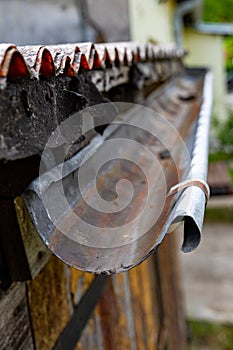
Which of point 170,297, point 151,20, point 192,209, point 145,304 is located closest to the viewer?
point 192,209

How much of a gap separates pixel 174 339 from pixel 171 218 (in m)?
3.95

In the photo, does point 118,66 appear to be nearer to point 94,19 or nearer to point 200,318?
point 94,19

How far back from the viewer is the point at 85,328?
1991 millimetres

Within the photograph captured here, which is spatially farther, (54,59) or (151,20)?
(151,20)

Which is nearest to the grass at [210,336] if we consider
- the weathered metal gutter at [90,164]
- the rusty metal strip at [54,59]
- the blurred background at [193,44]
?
the blurred background at [193,44]

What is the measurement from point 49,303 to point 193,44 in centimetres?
1215

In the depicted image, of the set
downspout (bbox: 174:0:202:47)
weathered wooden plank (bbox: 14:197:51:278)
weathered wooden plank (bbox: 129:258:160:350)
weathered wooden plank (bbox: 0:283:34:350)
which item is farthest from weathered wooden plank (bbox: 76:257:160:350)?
downspout (bbox: 174:0:202:47)

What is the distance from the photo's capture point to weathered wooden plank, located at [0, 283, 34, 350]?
1270 mm

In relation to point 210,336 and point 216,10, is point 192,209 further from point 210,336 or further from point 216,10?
point 216,10

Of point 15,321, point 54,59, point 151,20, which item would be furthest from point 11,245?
point 151,20

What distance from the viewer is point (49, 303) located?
1612mm

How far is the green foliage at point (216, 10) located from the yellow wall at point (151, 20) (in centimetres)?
1203

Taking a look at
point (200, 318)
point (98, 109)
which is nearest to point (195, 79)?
point (200, 318)

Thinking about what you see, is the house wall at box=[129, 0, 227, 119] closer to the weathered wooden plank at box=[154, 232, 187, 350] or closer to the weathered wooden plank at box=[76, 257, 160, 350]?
the weathered wooden plank at box=[154, 232, 187, 350]
